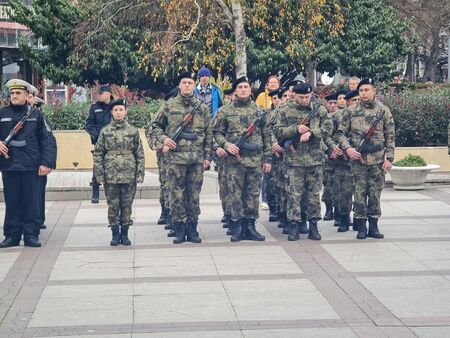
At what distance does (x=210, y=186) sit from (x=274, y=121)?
5651mm

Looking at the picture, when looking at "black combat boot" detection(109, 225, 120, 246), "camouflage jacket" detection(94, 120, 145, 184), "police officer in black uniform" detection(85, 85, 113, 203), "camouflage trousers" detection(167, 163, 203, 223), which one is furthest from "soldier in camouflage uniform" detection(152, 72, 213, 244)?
"police officer in black uniform" detection(85, 85, 113, 203)

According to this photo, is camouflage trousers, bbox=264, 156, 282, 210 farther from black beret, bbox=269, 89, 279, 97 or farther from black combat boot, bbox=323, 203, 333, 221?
black beret, bbox=269, 89, 279, 97

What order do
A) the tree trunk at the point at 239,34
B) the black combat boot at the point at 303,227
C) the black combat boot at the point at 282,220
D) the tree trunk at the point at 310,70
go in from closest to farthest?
the black combat boot at the point at 303,227 → the black combat boot at the point at 282,220 → the tree trunk at the point at 239,34 → the tree trunk at the point at 310,70

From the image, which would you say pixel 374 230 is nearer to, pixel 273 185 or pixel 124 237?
pixel 273 185

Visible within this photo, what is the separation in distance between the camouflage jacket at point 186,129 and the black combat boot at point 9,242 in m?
1.99

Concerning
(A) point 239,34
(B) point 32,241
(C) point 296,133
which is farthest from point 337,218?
(A) point 239,34

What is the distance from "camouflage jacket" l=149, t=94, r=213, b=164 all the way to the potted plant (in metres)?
6.73

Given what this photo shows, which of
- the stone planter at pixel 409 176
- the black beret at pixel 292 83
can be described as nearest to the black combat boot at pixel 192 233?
the black beret at pixel 292 83

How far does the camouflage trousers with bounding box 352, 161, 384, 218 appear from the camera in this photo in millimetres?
13070

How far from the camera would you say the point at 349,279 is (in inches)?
411

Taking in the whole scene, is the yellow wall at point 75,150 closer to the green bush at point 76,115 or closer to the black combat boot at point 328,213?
the green bush at point 76,115

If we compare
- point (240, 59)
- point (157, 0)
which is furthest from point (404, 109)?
point (157, 0)

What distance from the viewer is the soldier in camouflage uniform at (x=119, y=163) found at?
12.6 metres

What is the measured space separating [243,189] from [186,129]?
1.01 meters
